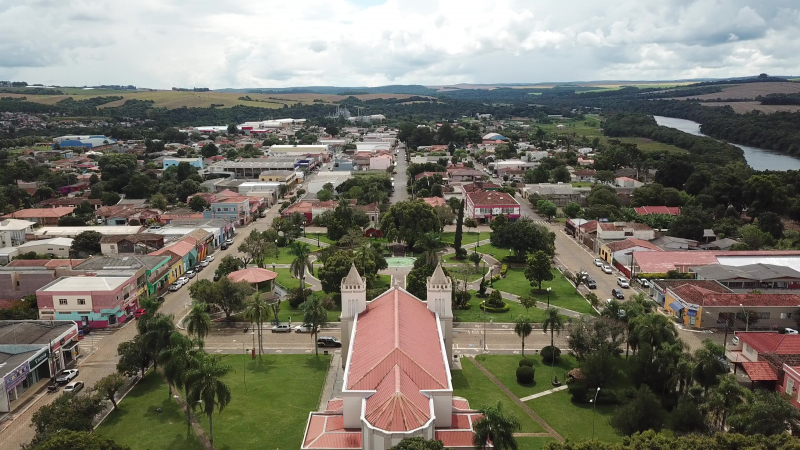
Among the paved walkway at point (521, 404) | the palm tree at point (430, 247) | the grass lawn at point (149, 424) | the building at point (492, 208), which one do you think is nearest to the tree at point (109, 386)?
the grass lawn at point (149, 424)

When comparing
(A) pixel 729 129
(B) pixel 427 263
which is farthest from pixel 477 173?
(A) pixel 729 129

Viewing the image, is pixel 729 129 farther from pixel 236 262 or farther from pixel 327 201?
pixel 236 262

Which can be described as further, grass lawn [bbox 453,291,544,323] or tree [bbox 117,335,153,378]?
grass lawn [bbox 453,291,544,323]

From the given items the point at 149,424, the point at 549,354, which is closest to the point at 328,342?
the point at 149,424

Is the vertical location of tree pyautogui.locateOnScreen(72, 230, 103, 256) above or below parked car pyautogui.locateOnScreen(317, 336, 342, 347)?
above

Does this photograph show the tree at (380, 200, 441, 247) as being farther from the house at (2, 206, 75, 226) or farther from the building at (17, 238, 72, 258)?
the house at (2, 206, 75, 226)

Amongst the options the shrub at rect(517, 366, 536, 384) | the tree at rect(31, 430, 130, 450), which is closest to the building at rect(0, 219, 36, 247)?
the tree at rect(31, 430, 130, 450)

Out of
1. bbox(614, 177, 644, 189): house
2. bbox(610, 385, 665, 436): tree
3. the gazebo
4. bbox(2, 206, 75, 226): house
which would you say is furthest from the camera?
bbox(614, 177, 644, 189): house

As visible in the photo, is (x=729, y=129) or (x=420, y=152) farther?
(x=729, y=129)
